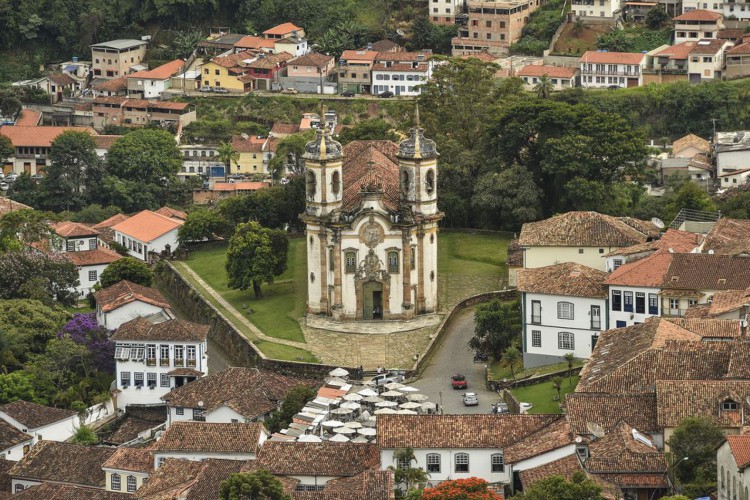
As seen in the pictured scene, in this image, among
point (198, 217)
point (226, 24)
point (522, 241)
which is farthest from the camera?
point (226, 24)

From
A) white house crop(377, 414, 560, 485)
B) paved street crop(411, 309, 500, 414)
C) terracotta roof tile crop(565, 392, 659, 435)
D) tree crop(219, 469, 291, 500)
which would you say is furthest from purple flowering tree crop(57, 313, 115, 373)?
terracotta roof tile crop(565, 392, 659, 435)

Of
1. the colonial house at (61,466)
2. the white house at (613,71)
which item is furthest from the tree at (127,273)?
the white house at (613,71)

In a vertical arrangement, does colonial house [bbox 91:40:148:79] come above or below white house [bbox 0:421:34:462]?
above

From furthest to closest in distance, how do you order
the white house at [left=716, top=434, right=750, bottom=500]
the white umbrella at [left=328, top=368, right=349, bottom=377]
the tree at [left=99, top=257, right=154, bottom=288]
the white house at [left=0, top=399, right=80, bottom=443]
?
the tree at [left=99, top=257, right=154, bottom=288] → the white umbrella at [left=328, top=368, right=349, bottom=377] → the white house at [left=0, top=399, right=80, bottom=443] → the white house at [left=716, top=434, right=750, bottom=500]

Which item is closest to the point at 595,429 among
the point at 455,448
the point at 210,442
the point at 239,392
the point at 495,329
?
the point at 455,448

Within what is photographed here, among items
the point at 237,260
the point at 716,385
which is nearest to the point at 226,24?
the point at 237,260

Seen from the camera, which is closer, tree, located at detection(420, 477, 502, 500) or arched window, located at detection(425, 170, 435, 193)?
tree, located at detection(420, 477, 502, 500)

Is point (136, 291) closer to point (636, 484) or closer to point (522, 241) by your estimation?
point (522, 241)

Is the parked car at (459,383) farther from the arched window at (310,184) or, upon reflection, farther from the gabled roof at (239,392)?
the arched window at (310,184)

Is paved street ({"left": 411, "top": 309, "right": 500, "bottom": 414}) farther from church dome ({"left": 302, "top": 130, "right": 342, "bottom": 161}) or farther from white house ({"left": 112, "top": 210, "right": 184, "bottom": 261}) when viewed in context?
white house ({"left": 112, "top": 210, "right": 184, "bottom": 261})
